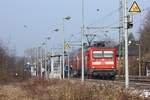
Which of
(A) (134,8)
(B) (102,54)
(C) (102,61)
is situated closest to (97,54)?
(B) (102,54)

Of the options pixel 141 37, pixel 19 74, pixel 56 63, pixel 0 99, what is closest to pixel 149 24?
pixel 141 37

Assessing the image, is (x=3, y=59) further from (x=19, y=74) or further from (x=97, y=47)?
(x=19, y=74)

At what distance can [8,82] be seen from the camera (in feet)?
151

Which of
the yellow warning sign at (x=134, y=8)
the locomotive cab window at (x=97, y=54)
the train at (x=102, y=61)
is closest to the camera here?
the yellow warning sign at (x=134, y=8)

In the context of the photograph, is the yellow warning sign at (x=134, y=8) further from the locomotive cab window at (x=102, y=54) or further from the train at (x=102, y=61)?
the locomotive cab window at (x=102, y=54)

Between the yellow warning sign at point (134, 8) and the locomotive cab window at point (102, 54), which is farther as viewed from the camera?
the locomotive cab window at point (102, 54)

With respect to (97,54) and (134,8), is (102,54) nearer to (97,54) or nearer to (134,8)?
(97,54)

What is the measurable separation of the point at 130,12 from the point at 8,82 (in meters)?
26.2

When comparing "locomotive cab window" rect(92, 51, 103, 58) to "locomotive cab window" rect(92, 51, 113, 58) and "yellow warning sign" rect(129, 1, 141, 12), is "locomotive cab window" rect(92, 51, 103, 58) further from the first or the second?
"yellow warning sign" rect(129, 1, 141, 12)

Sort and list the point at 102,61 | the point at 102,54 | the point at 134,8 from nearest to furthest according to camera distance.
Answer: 1. the point at 134,8
2. the point at 102,61
3. the point at 102,54

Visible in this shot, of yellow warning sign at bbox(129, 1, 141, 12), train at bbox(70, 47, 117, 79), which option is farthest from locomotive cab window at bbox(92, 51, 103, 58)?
yellow warning sign at bbox(129, 1, 141, 12)

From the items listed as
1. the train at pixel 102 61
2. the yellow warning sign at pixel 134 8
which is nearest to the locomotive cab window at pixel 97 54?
the train at pixel 102 61

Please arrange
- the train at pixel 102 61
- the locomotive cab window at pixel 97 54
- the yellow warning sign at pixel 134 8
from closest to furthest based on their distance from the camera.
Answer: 1. the yellow warning sign at pixel 134 8
2. the train at pixel 102 61
3. the locomotive cab window at pixel 97 54

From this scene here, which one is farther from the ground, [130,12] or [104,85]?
[130,12]
